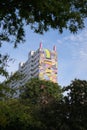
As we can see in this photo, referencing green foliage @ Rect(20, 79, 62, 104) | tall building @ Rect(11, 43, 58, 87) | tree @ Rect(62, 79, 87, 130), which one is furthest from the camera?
tall building @ Rect(11, 43, 58, 87)

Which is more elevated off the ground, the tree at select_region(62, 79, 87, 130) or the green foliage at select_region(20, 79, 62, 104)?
the green foliage at select_region(20, 79, 62, 104)

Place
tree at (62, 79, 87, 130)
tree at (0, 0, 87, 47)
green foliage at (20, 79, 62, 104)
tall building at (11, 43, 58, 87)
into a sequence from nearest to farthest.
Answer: tree at (0, 0, 87, 47), tree at (62, 79, 87, 130), green foliage at (20, 79, 62, 104), tall building at (11, 43, 58, 87)

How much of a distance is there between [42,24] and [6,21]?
869mm

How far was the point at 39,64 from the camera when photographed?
13625 centimetres

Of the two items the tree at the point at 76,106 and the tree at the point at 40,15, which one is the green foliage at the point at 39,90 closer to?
the tree at the point at 76,106

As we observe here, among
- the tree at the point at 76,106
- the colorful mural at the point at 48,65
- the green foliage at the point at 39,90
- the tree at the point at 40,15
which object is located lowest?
the tree at the point at 40,15

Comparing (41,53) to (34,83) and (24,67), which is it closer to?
A: (24,67)

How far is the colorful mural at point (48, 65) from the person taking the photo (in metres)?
138

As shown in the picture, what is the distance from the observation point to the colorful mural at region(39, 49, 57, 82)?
454 feet

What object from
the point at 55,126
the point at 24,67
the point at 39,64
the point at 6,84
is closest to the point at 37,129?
the point at 55,126

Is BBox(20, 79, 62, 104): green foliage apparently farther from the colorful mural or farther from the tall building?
the colorful mural

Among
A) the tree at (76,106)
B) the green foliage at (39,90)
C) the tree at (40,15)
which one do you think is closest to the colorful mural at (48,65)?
the green foliage at (39,90)

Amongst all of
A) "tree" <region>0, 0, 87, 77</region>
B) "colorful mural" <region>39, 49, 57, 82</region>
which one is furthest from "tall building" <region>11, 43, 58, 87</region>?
"tree" <region>0, 0, 87, 77</region>

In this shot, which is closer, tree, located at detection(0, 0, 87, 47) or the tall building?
tree, located at detection(0, 0, 87, 47)
